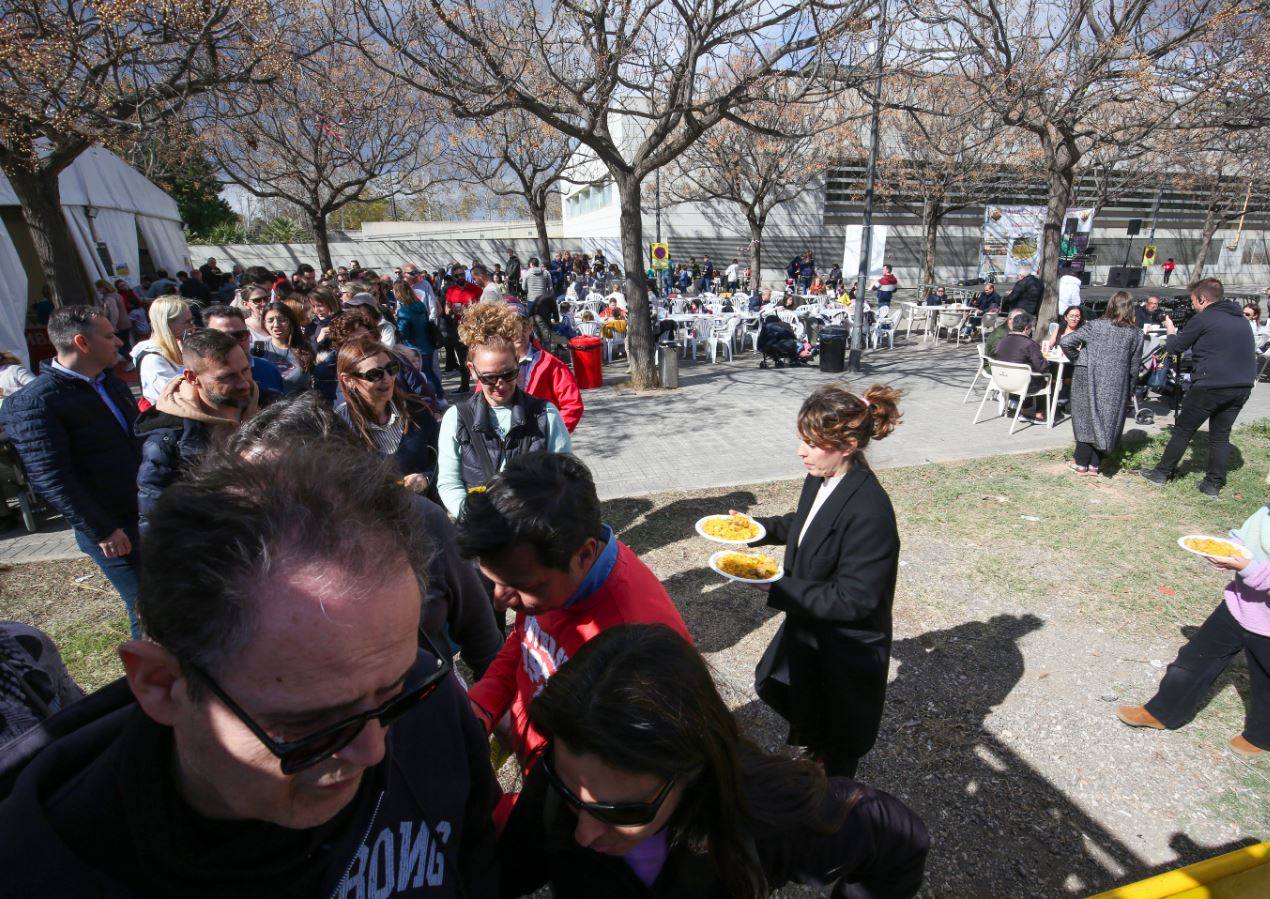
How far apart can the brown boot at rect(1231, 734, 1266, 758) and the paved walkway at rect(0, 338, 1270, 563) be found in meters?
4.16

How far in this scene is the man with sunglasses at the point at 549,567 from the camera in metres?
1.72

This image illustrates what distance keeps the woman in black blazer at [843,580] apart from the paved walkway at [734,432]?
13.3 ft

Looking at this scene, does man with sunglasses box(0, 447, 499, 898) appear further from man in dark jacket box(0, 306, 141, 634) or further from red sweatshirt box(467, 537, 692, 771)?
man in dark jacket box(0, 306, 141, 634)

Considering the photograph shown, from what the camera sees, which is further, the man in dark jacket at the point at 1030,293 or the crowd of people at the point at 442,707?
the man in dark jacket at the point at 1030,293

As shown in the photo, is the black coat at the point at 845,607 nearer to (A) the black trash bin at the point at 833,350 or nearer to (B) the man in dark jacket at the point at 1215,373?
(B) the man in dark jacket at the point at 1215,373

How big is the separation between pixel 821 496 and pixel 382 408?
2.29 meters

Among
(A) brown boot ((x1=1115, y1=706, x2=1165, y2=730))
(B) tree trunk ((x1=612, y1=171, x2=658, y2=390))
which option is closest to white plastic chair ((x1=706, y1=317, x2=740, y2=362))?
(B) tree trunk ((x1=612, y1=171, x2=658, y2=390))

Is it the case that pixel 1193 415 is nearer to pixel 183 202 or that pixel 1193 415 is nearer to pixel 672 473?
pixel 672 473

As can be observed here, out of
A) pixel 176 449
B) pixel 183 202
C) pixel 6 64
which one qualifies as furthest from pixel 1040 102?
pixel 183 202

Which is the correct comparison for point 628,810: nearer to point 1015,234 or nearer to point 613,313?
point 613,313

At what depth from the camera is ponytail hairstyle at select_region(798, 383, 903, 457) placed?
8.08 ft

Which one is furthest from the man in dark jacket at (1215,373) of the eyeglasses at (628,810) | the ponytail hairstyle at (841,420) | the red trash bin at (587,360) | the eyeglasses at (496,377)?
the red trash bin at (587,360)

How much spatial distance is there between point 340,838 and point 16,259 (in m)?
16.4

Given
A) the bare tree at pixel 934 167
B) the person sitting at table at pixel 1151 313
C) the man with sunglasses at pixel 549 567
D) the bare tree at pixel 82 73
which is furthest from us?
the bare tree at pixel 934 167
